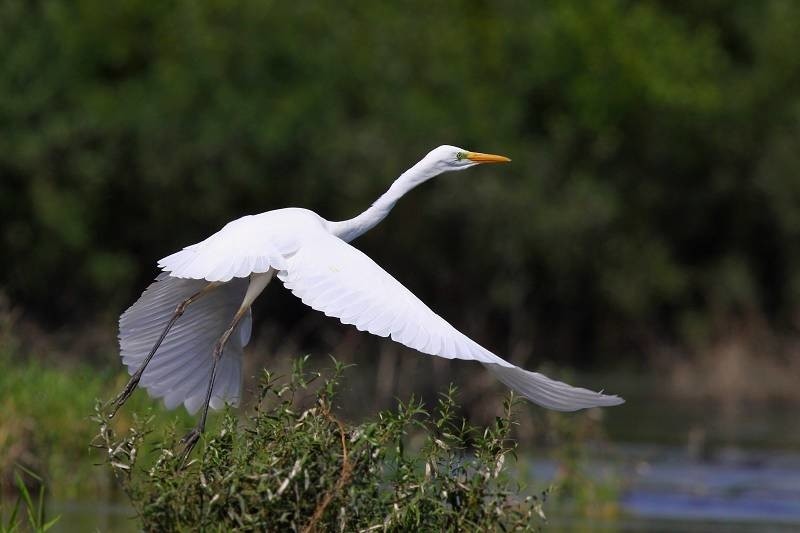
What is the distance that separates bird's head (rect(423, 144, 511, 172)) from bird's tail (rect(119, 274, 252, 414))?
1057 mm

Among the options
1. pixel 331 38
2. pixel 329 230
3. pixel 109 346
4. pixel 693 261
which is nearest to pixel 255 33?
pixel 331 38

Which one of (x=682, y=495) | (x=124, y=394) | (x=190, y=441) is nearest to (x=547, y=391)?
(x=190, y=441)

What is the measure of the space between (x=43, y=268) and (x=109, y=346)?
1001cm

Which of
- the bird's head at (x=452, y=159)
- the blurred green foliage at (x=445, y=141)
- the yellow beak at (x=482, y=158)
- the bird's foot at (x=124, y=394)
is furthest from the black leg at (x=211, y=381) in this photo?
the blurred green foliage at (x=445, y=141)

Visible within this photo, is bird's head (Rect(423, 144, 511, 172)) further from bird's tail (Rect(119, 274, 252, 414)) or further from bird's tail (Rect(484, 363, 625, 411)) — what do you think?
bird's tail (Rect(484, 363, 625, 411))

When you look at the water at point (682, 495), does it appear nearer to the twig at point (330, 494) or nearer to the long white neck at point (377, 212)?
the long white neck at point (377, 212)

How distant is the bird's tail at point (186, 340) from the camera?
7195mm

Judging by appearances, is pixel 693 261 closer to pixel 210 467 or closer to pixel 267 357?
pixel 267 357

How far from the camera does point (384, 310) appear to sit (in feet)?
19.6

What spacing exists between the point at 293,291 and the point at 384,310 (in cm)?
50

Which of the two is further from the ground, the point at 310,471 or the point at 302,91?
the point at 302,91

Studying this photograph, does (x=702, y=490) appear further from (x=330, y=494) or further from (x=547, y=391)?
(x=330, y=494)

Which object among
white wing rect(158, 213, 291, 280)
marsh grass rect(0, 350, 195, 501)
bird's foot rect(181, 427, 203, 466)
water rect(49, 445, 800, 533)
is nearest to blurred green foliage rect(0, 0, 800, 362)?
water rect(49, 445, 800, 533)

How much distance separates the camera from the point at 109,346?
14.3m
